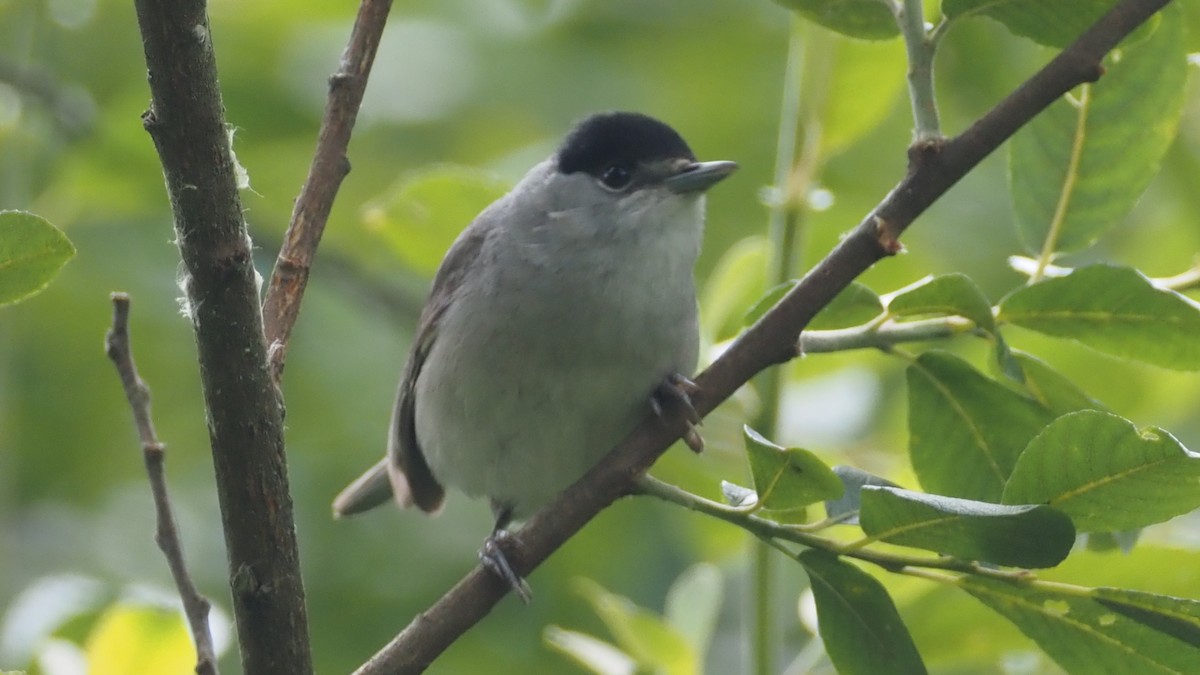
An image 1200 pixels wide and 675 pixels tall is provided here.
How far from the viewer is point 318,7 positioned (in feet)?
13.8

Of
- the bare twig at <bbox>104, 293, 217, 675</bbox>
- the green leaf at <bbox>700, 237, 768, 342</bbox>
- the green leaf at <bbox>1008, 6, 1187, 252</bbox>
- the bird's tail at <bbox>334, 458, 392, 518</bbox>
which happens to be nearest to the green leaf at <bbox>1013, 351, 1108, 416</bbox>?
the green leaf at <bbox>1008, 6, 1187, 252</bbox>

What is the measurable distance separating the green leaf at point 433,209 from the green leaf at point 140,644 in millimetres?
1034

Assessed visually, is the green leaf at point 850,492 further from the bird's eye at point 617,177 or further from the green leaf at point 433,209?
the bird's eye at point 617,177

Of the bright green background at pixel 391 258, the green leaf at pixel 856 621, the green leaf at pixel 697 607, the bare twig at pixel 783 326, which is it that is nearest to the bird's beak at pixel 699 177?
the bright green background at pixel 391 258

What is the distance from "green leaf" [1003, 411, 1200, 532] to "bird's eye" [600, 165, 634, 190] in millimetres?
1787

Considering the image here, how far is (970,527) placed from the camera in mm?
1555

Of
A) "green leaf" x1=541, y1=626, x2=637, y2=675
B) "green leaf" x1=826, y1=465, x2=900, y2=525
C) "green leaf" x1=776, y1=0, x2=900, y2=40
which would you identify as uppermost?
"green leaf" x1=776, y1=0, x2=900, y2=40

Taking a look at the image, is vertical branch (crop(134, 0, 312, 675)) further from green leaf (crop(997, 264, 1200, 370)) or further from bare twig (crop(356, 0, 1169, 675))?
green leaf (crop(997, 264, 1200, 370))

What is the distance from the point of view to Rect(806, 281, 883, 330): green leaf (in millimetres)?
1926

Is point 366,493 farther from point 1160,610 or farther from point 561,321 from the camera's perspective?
point 1160,610

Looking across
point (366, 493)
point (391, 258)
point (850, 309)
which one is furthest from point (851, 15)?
point (391, 258)

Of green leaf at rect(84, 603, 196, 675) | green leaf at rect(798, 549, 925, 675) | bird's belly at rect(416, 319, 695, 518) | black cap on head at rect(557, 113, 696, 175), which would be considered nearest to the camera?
green leaf at rect(798, 549, 925, 675)

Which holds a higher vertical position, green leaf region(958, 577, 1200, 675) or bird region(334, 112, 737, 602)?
bird region(334, 112, 737, 602)

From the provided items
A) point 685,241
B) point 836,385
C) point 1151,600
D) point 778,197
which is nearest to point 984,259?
point 836,385
